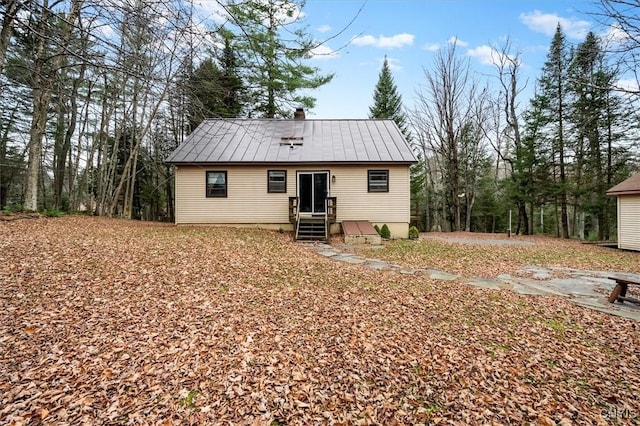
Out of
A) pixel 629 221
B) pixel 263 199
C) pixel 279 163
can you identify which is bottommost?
pixel 629 221

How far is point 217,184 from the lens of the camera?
39.6ft

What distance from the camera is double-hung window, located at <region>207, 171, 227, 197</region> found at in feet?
39.5

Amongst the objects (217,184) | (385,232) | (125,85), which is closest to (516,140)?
(385,232)

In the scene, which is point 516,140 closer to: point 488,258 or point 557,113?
point 557,113

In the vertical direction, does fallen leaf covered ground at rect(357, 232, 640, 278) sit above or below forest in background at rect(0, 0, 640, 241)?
below

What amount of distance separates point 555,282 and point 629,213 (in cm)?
897

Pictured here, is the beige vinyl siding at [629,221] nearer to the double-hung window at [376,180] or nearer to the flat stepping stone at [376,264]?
the double-hung window at [376,180]

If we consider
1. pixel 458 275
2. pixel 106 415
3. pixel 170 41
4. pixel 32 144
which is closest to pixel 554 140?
pixel 458 275

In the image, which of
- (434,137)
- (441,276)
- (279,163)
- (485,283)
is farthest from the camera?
(434,137)

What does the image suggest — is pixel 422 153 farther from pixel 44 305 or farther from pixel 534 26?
pixel 44 305

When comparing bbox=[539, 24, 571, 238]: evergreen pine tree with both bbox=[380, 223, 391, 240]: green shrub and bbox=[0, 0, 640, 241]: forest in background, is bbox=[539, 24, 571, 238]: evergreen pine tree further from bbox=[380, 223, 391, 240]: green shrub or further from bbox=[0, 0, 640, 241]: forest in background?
bbox=[380, 223, 391, 240]: green shrub

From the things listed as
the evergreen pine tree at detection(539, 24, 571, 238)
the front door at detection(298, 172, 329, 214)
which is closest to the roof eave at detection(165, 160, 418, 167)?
the front door at detection(298, 172, 329, 214)

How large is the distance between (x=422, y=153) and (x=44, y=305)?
22.5m

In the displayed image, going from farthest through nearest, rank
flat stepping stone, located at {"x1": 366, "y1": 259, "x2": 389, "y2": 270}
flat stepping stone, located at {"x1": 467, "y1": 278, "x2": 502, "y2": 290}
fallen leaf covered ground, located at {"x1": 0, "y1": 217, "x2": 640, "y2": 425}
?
flat stepping stone, located at {"x1": 366, "y1": 259, "x2": 389, "y2": 270}
flat stepping stone, located at {"x1": 467, "y1": 278, "x2": 502, "y2": 290}
fallen leaf covered ground, located at {"x1": 0, "y1": 217, "x2": 640, "y2": 425}
